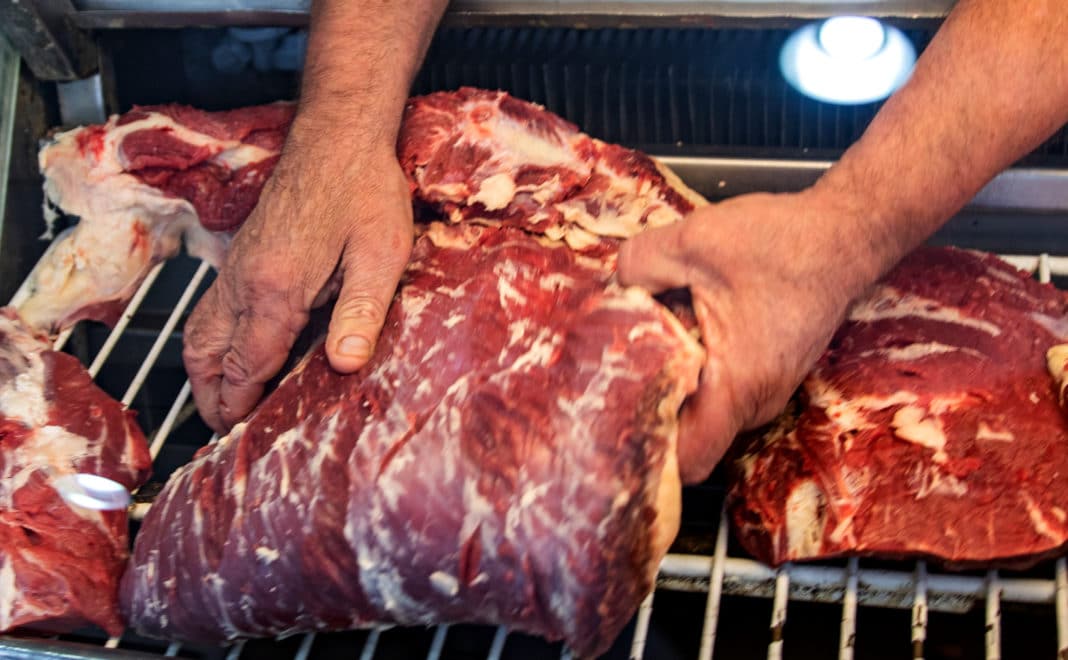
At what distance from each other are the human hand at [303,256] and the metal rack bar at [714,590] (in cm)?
58

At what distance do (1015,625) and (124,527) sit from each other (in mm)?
1445

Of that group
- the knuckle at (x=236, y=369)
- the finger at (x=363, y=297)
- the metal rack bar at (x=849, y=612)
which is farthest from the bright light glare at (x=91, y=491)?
the metal rack bar at (x=849, y=612)

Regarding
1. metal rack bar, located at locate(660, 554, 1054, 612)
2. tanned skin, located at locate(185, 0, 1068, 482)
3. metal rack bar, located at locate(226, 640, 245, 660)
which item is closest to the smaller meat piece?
tanned skin, located at locate(185, 0, 1068, 482)

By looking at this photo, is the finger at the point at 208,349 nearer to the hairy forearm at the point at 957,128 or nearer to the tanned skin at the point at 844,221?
the tanned skin at the point at 844,221

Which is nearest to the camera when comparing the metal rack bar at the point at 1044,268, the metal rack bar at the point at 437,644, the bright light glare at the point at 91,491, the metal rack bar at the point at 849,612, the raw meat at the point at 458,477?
the raw meat at the point at 458,477

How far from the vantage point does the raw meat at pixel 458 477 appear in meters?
1.16

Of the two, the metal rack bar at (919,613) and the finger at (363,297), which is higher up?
the finger at (363,297)

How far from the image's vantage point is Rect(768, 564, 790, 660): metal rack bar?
129 centimetres

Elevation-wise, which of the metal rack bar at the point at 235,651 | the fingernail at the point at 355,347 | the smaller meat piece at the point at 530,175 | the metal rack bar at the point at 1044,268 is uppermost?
the smaller meat piece at the point at 530,175

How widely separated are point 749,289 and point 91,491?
1.06 meters

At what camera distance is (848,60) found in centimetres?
162

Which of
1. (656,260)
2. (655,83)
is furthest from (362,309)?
(655,83)

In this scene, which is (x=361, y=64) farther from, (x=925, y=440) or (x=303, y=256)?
(x=925, y=440)

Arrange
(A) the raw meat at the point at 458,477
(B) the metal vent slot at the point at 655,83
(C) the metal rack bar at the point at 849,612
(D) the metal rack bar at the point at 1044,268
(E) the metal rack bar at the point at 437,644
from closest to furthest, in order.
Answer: (A) the raw meat at the point at 458,477, (C) the metal rack bar at the point at 849,612, (E) the metal rack bar at the point at 437,644, (D) the metal rack bar at the point at 1044,268, (B) the metal vent slot at the point at 655,83
